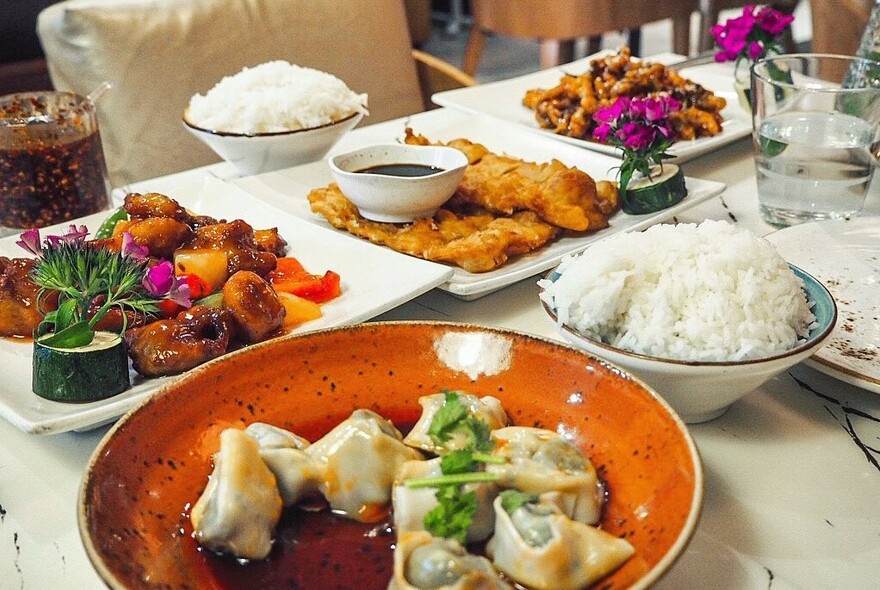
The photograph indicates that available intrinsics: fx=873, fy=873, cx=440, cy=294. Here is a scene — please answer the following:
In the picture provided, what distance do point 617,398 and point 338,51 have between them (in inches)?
101

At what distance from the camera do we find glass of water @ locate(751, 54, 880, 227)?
1.91 meters

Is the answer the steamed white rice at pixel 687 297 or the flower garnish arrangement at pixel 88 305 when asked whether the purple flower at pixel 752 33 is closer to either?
the steamed white rice at pixel 687 297

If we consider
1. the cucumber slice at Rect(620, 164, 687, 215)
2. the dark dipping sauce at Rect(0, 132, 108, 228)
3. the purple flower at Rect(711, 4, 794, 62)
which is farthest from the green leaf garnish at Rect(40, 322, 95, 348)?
the purple flower at Rect(711, 4, 794, 62)

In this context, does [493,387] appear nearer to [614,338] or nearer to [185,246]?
[614,338]

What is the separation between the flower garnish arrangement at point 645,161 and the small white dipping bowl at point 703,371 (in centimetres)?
72

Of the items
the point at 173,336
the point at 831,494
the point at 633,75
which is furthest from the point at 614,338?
the point at 633,75

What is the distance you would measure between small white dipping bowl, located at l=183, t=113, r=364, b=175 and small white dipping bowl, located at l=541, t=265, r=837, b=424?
3.81 ft

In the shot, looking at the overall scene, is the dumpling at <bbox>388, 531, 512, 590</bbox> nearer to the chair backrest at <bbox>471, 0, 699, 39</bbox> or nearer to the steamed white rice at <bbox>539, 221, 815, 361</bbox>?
the steamed white rice at <bbox>539, 221, 815, 361</bbox>

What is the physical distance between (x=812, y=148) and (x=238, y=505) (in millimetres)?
1541

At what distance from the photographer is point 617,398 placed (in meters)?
1.12

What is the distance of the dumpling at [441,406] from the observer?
3.54 ft

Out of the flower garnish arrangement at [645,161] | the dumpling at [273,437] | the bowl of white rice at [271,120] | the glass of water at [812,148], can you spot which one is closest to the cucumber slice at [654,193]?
the flower garnish arrangement at [645,161]

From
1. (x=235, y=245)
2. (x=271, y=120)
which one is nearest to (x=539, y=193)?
(x=235, y=245)

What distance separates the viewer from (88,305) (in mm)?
1347
